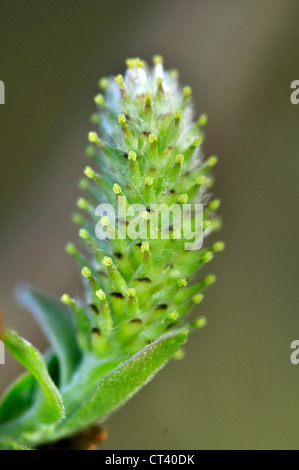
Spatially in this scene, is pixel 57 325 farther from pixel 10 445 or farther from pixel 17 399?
pixel 10 445

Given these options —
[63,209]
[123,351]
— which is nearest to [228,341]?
[63,209]

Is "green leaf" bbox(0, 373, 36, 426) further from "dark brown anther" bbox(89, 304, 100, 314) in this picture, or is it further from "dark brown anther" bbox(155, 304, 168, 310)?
"dark brown anther" bbox(155, 304, 168, 310)

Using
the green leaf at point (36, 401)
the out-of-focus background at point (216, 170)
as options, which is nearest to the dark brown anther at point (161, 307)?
the green leaf at point (36, 401)

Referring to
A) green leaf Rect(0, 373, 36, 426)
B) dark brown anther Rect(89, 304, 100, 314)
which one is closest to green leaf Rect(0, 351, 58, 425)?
green leaf Rect(0, 373, 36, 426)

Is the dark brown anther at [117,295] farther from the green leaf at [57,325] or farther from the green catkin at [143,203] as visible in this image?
the green leaf at [57,325]

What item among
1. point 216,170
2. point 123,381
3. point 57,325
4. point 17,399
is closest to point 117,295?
point 123,381

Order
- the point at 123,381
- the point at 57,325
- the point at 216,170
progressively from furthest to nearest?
1. the point at 216,170
2. the point at 57,325
3. the point at 123,381

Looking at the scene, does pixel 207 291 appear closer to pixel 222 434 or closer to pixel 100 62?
pixel 222 434
